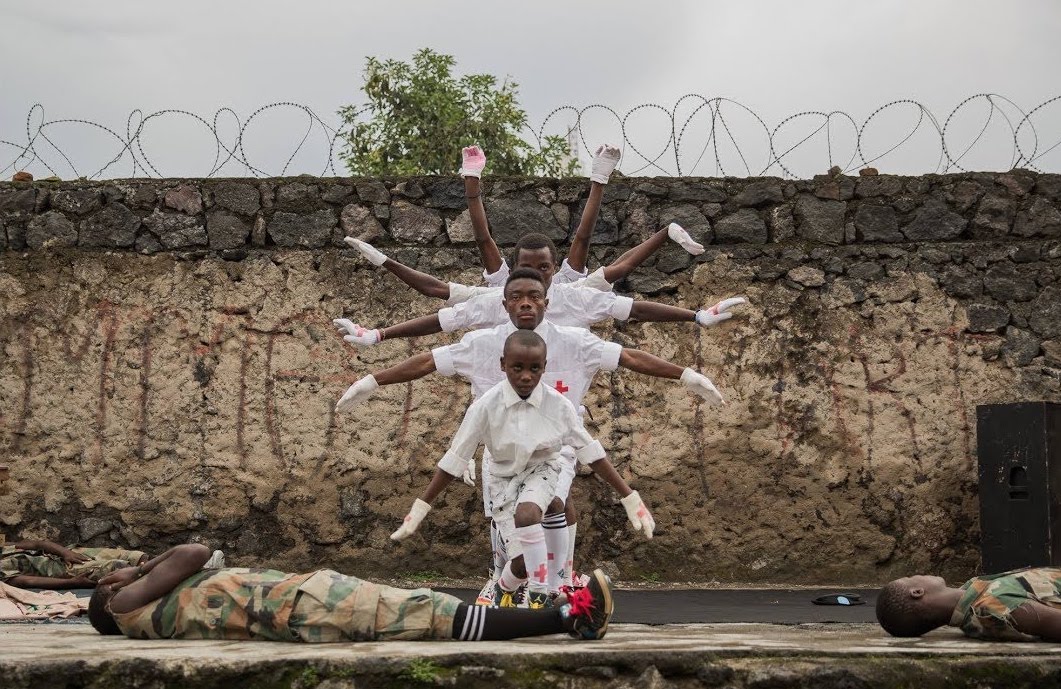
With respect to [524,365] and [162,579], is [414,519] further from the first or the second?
[162,579]

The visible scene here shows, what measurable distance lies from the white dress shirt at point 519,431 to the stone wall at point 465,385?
340 centimetres

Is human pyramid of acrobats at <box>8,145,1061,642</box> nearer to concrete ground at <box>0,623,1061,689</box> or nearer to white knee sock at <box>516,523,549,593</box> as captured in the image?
white knee sock at <box>516,523,549,593</box>

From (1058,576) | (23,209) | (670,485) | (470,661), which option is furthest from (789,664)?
(23,209)

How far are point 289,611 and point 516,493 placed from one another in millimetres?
1387

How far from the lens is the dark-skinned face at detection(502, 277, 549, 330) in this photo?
6.06 meters

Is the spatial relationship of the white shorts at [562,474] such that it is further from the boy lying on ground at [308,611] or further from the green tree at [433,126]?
the green tree at [433,126]

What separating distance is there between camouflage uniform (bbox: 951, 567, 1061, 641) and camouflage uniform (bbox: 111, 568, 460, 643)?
176 centimetres

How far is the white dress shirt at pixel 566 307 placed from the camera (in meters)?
6.95

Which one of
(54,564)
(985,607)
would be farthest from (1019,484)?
(54,564)

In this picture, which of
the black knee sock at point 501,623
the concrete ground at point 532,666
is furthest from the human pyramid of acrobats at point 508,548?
the concrete ground at point 532,666

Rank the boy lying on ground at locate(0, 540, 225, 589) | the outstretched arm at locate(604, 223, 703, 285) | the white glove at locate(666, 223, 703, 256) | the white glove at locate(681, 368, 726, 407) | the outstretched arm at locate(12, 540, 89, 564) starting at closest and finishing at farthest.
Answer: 1. the white glove at locate(681, 368, 726, 407)
2. the white glove at locate(666, 223, 703, 256)
3. the outstretched arm at locate(604, 223, 703, 285)
4. the boy lying on ground at locate(0, 540, 225, 589)
5. the outstretched arm at locate(12, 540, 89, 564)

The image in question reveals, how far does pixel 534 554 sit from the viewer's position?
17.7 ft

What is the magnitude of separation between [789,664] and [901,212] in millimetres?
5972

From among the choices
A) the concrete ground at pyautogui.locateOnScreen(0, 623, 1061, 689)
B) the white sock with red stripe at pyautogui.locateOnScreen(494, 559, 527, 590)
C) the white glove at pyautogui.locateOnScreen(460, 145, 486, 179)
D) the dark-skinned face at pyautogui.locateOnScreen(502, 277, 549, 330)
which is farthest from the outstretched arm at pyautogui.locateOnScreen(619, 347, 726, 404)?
the concrete ground at pyautogui.locateOnScreen(0, 623, 1061, 689)
